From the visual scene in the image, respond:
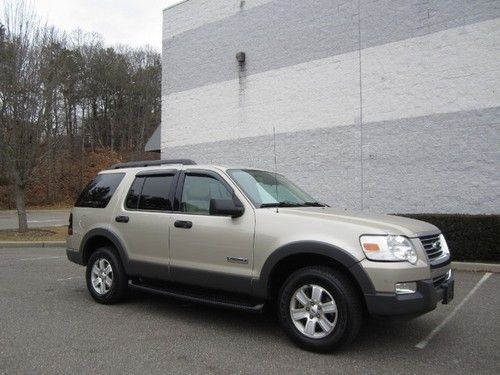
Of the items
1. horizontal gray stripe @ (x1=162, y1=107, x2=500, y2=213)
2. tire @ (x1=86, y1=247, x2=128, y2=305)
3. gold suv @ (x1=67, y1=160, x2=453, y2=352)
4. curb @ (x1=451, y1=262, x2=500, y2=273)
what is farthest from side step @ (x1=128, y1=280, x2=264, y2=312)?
horizontal gray stripe @ (x1=162, y1=107, x2=500, y2=213)

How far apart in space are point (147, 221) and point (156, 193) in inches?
15.2

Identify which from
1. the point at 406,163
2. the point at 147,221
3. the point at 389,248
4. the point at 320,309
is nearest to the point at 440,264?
the point at 389,248

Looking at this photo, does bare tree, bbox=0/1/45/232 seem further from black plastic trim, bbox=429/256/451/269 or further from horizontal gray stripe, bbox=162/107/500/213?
black plastic trim, bbox=429/256/451/269

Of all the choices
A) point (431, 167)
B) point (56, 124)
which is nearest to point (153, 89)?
point (56, 124)

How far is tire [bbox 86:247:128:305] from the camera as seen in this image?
6.21 meters

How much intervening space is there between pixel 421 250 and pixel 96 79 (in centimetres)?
5417

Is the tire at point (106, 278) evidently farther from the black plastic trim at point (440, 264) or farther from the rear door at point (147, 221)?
the black plastic trim at point (440, 264)

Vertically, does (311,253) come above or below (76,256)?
above

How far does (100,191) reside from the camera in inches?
269

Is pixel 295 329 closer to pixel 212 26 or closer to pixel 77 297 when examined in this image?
pixel 77 297

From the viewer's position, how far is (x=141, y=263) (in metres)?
5.88

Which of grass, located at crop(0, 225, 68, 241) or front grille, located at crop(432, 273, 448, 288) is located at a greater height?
front grille, located at crop(432, 273, 448, 288)

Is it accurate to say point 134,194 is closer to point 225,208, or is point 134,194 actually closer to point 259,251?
point 225,208

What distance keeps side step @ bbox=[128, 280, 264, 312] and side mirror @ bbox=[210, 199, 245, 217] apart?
930 millimetres
